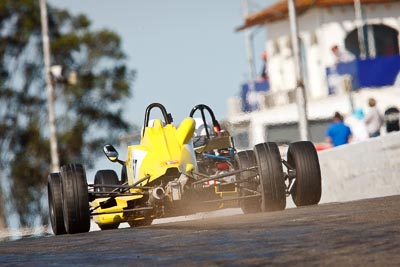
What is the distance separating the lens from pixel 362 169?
21.1 meters

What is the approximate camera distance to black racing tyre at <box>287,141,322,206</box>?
16.3m

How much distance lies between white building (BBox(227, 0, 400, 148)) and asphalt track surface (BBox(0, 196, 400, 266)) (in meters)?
37.2

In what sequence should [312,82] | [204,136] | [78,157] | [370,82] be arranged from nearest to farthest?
[204,136], [370,82], [78,157], [312,82]

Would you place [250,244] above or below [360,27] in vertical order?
below

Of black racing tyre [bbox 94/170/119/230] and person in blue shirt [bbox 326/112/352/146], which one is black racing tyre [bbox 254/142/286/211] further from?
person in blue shirt [bbox 326/112/352/146]

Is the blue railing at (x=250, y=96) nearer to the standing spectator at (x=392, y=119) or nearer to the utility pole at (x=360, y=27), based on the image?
the utility pole at (x=360, y=27)

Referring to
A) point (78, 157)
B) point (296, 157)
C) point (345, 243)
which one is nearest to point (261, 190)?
point (296, 157)

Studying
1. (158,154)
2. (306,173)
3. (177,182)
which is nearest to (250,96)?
(306,173)

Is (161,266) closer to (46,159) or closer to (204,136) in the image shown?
(204,136)

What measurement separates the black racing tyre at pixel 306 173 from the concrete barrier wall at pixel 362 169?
415cm

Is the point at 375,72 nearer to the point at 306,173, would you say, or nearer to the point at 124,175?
the point at 124,175

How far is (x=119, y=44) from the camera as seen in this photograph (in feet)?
176

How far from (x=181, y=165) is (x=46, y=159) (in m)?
36.1

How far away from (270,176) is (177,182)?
1.01m
